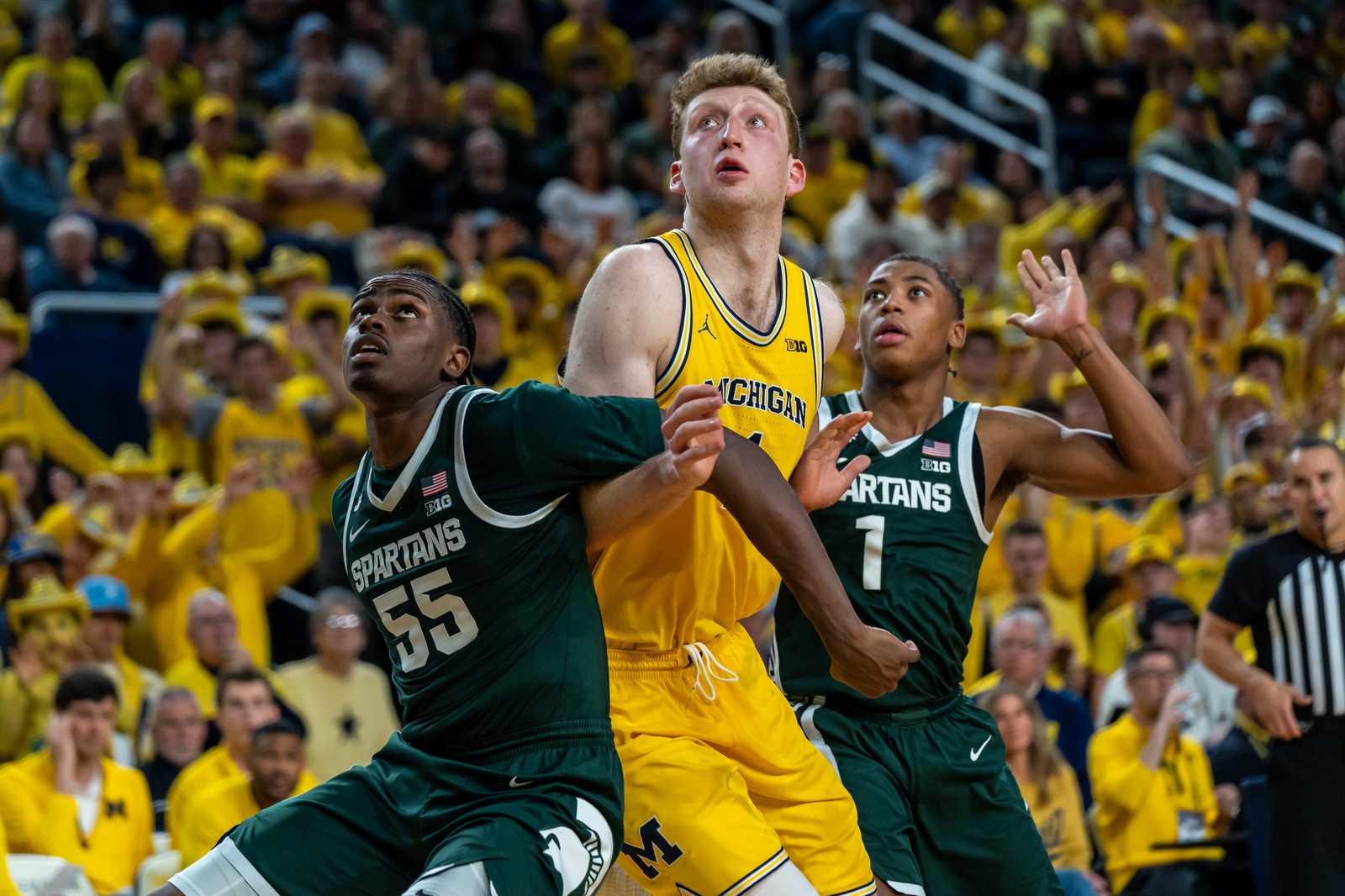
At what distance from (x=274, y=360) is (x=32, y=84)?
3508 mm

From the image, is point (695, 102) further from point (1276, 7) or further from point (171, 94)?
point (1276, 7)

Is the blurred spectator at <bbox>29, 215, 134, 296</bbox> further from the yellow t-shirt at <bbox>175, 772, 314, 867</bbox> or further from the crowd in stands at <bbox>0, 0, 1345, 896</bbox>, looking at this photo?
the yellow t-shirt at <bbox>175, 772, 314, 867</bbox>

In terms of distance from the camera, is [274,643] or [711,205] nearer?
[711,205]

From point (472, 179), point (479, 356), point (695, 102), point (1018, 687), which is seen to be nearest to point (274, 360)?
point (479, 356)

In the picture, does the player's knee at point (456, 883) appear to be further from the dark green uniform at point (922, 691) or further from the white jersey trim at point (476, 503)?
the dark green uniform at point (922, 691)

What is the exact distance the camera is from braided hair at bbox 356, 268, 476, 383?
3.83 meters

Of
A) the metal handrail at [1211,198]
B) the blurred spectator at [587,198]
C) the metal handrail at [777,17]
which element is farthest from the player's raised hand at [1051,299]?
the metal handrail at [777,17]

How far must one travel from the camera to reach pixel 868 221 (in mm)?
13188

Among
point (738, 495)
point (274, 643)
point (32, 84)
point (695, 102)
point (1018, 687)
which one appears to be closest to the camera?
point (738, 495)

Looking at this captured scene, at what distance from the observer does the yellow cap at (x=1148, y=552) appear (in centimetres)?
962

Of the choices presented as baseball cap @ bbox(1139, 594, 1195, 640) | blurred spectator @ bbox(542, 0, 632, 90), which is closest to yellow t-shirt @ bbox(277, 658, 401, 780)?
baseball cap @ bbox(1139, 594, 1195, 640)

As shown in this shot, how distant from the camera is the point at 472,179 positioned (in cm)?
1298

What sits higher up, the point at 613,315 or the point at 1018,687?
the point at 613,315

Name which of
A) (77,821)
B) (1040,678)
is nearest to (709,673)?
(77,821)
